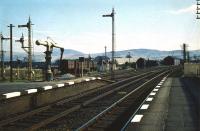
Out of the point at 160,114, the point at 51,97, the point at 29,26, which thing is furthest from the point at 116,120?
the point at 29,26

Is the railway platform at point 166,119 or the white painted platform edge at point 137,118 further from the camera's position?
the white painted platform edge at point 137,118

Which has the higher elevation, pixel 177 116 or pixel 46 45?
pixel 46 45

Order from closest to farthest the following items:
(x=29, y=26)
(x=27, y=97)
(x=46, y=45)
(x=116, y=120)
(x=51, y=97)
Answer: (x=116, y=120) < (x=27, y=97) < (x=51, y=97) < (x=46, y=45) < (x=29, y=26)

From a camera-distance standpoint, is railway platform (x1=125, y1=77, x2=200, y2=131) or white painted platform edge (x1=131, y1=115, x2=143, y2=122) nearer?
railway platform (x1=125, y1=77, x2=200, y2=131)

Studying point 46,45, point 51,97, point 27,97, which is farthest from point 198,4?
point 27,97

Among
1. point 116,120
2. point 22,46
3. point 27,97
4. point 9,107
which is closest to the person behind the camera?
A: point 116,120

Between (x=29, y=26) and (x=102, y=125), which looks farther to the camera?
(x=29, y=26)

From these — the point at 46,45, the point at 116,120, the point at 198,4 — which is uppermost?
the point at 198,4

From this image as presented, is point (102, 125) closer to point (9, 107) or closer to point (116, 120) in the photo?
point (116, 120)

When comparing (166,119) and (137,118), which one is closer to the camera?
(166,119)

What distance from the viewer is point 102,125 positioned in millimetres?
12078

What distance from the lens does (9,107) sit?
48.8 ft

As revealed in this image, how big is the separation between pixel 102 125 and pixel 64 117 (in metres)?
2.22

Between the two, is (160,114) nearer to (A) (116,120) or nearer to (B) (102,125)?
(A) (116,120)
